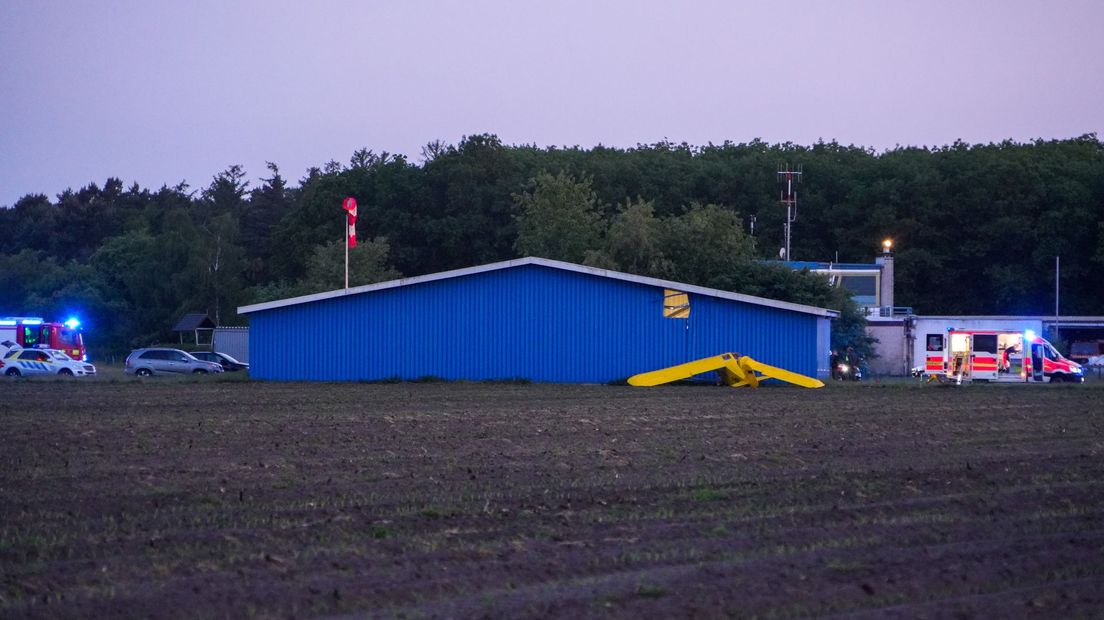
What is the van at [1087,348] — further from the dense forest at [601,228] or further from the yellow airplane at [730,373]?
the yellow airplane at [730,373]

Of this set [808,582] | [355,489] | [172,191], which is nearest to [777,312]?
[355,489]

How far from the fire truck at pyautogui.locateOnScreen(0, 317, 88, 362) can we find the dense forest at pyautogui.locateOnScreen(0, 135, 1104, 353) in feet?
59.7

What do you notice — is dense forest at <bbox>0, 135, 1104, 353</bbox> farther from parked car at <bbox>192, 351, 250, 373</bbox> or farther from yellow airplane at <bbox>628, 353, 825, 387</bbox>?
yellow airplane at <bbox>628, 353, 825, 387</bbox>

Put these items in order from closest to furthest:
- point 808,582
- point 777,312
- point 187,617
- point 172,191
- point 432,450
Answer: point 187,617 → point 808,582 → point 432,450 → point 777,312 → point 172,191

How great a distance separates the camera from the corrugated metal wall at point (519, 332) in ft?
118

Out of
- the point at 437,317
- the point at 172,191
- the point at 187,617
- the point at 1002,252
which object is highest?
the point at 172,191

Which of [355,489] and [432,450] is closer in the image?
[355,489]

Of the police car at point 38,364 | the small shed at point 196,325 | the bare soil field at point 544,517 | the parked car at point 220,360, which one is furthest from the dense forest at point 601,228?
the bare soil field at point 544,517

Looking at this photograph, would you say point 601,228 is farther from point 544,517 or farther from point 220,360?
point 544,517

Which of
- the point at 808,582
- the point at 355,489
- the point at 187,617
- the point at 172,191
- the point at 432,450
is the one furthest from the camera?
the point at 172,191

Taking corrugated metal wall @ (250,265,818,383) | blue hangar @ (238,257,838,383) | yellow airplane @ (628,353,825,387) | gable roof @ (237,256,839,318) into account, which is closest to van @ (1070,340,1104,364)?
gable roof @ (237,256,839,318)

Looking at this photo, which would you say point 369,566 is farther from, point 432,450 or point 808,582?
point 432,450

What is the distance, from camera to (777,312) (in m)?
36.1

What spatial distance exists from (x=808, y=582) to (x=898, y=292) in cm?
7309
